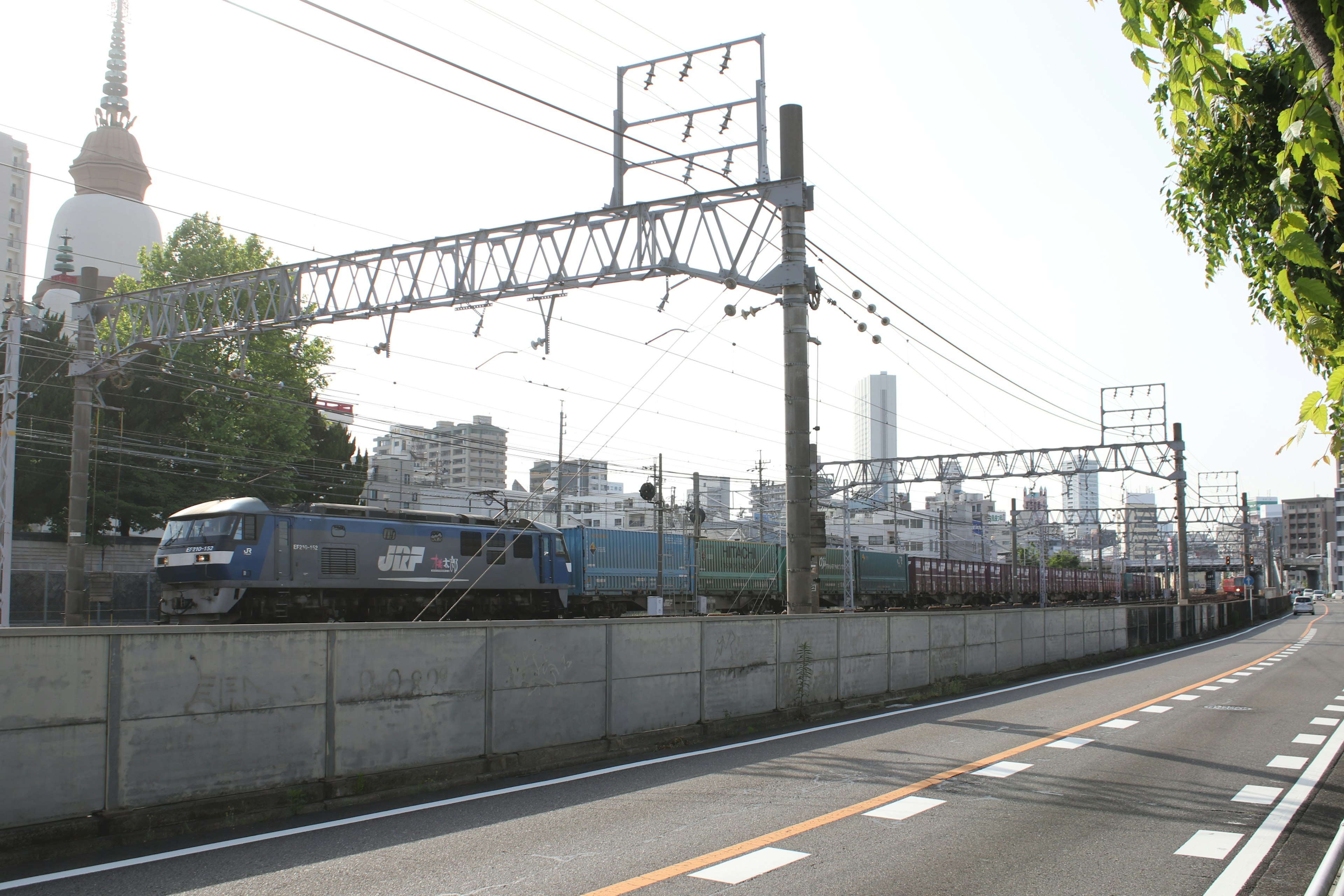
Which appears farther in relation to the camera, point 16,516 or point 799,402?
point 16,516

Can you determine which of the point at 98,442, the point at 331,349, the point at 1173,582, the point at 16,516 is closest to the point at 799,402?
the point at 98,442

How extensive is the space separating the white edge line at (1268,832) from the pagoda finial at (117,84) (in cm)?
13018

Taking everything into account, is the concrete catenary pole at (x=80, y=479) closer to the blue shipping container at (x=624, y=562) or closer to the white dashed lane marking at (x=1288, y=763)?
the blue shipping container at (x=624, y=562)

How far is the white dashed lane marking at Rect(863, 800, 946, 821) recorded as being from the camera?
7.84 m

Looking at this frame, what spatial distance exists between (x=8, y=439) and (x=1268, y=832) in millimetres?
25962

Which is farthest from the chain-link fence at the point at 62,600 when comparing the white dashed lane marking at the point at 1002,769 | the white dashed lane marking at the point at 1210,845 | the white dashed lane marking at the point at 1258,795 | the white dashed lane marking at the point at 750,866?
the white dashed lane marking at the point at 1210,845

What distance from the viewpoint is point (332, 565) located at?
939 inches

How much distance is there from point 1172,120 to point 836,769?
764 centimetres

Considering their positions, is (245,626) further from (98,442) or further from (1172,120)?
(98,442)

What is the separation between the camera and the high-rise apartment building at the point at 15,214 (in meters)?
110

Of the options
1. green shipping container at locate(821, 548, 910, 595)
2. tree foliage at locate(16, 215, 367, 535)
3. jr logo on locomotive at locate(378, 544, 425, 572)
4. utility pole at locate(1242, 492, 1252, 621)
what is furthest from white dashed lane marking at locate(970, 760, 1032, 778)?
utility pole at locate(1242, 492, 1252, 621)

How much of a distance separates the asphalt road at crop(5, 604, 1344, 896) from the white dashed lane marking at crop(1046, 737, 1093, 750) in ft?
0.20

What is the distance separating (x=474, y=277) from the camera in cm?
1941

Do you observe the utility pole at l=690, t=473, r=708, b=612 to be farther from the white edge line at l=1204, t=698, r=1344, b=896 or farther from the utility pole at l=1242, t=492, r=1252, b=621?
the utility pole at l=1242, t=492, r=1252, b=621
